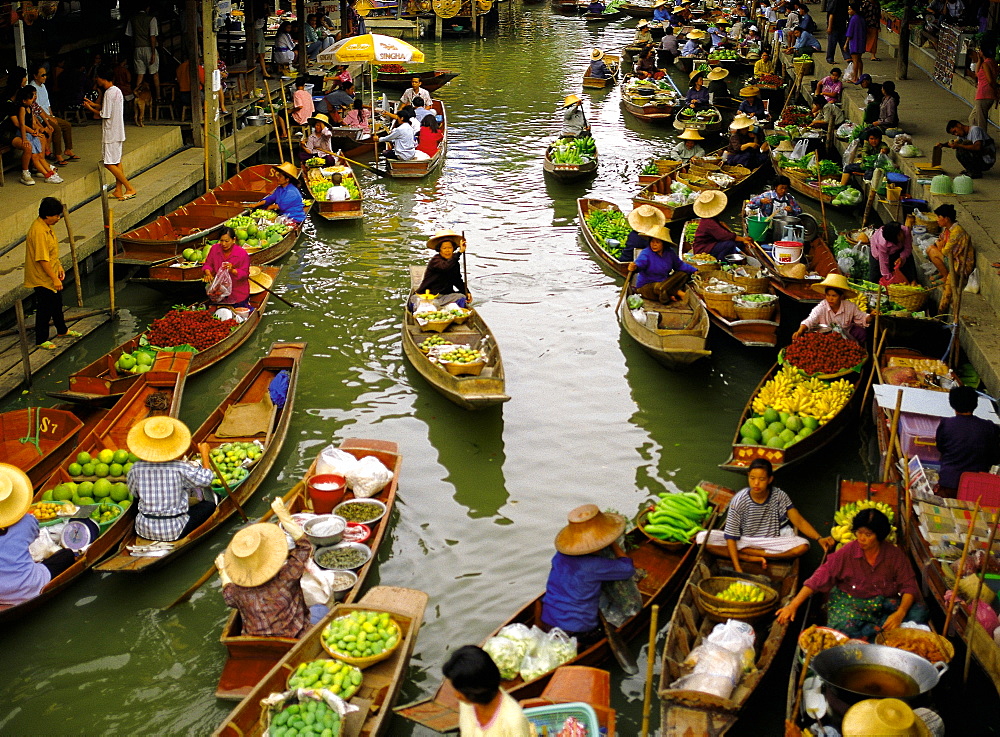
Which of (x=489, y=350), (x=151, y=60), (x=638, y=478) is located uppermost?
(x=151, y=60)

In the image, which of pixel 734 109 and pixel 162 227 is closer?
pixel 162 227

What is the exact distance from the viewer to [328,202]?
1503 centimetres

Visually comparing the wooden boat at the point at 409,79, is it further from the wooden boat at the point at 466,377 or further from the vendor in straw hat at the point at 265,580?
the vendor in straw hat at the point at 265,580

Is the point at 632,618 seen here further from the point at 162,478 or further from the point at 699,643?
the point at 162,478

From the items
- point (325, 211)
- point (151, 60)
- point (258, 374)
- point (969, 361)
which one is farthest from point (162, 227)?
point (969, 361)

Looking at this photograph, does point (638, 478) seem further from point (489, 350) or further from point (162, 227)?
point (162, 227)

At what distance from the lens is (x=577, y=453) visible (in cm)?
916

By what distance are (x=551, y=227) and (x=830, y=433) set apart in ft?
26.1

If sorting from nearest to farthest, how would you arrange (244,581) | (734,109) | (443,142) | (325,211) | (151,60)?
1. (244,581)
2. (325,211)
3. (151,60)
4. (443,142)
5. (734,109)

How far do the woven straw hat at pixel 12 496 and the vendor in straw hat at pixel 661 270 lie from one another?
695cm

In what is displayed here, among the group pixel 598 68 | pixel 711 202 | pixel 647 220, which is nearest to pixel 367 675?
pixel 647 220

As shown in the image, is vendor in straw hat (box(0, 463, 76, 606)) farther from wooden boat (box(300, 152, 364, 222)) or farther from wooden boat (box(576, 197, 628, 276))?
wooden boat (box(300, 152, 364, 222))

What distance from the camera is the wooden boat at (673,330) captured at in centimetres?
984

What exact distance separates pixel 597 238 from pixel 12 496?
30.5ft
